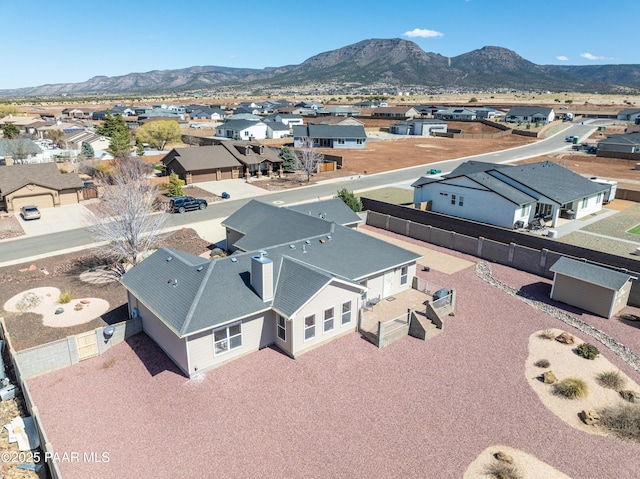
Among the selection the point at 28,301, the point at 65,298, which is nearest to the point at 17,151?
the point at 28,301

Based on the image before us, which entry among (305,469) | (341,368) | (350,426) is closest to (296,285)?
(341,368)

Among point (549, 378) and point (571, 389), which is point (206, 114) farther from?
point (571, 389)

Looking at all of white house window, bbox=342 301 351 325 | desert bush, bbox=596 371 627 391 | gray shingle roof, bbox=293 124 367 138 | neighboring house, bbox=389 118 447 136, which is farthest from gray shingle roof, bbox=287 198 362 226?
neighboring house, bbox=389 118 447 136

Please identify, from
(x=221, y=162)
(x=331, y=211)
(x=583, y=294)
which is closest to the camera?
(x=583, y=294)

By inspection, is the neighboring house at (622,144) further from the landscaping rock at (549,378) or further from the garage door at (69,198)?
the garage door at (69,198)

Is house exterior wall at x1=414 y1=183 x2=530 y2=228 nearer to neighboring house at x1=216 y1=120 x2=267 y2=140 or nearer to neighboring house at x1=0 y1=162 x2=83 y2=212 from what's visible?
neighboring house at x1=0 y1=162 x2=83 y2=212

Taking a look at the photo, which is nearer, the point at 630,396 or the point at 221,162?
the point at 630,396

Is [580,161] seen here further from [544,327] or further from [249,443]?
[249,443]
